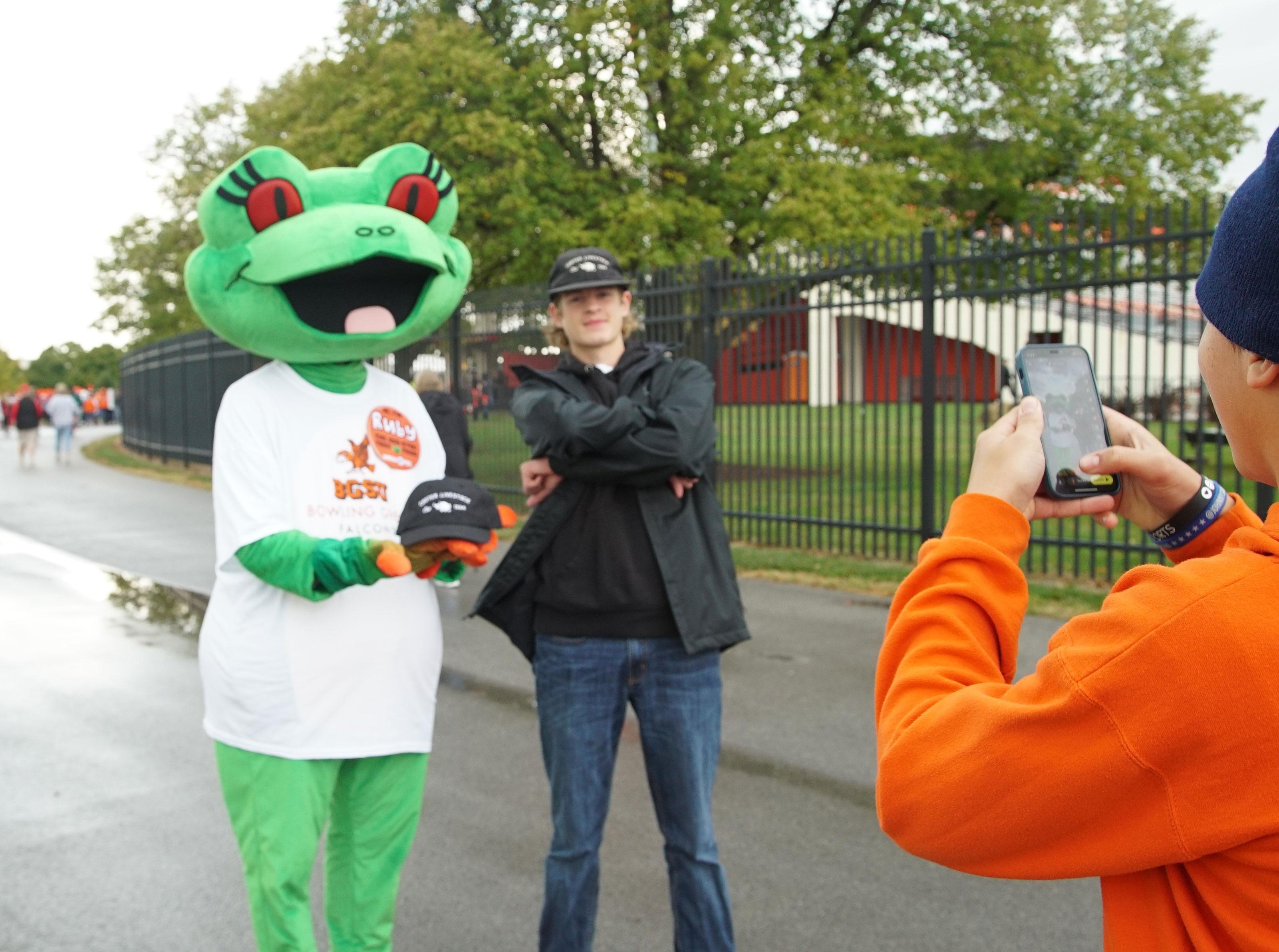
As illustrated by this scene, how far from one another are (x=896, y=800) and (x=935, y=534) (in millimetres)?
7546

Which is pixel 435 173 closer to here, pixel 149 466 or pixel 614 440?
pixel 614 440

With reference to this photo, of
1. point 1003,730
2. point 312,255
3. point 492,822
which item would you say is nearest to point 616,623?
point 312,255

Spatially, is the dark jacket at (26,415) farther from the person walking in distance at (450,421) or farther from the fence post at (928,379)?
the fence post at (928,379)

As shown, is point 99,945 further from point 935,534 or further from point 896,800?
point 935,534

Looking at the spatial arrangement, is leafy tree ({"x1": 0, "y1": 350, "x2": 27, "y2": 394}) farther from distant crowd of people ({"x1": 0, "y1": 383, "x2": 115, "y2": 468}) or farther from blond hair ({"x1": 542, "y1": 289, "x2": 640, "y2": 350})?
blond hair ({"x1": 542, "y1": 289, "x2": 640, "y2": 350})

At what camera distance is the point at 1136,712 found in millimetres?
1022

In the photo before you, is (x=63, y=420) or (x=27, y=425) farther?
(x=63, y=420)

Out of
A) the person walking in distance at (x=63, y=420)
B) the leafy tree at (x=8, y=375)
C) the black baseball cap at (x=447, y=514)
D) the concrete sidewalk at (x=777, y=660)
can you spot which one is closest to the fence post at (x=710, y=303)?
the concrete sidewalk at (x=777, y=660)

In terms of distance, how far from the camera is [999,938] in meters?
3.40

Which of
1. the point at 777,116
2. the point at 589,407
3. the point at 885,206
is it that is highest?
the point at 777,116

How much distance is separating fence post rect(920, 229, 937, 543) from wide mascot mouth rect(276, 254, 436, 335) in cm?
607

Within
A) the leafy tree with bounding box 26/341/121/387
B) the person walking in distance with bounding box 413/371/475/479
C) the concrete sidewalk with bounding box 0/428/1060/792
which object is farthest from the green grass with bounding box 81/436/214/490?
the leafy tree with bounding box 26/341/121/387

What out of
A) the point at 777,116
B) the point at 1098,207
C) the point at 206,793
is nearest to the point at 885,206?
the point at 777,116

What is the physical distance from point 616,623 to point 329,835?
968mm
